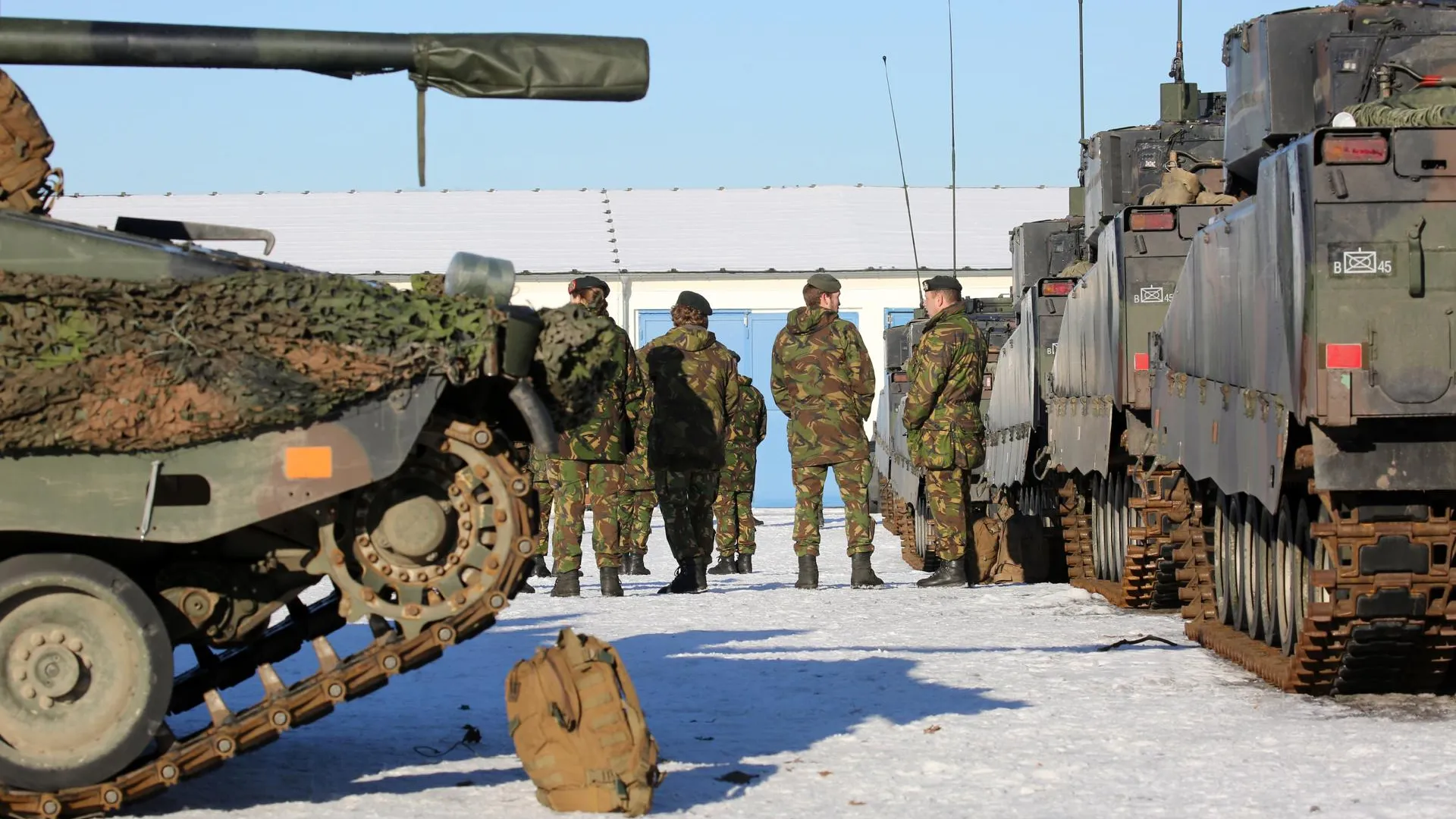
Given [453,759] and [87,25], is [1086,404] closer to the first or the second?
[453,759]

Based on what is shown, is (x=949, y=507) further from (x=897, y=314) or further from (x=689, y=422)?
(x=897, y=314)

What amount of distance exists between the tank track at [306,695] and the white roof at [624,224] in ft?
106

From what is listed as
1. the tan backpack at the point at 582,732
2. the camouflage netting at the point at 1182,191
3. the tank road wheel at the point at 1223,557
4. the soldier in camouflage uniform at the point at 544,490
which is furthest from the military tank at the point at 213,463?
the soldier in camouflage uniform at the point at 544,490

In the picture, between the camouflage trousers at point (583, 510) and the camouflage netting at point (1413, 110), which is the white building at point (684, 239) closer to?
the camouflage trousers at point (583, 510)

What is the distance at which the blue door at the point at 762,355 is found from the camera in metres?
40.2

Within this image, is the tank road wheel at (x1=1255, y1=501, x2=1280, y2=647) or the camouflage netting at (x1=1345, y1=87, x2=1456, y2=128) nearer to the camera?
the camouflage netting at (x1=1345, y1=87, x2=1456, y2=128)

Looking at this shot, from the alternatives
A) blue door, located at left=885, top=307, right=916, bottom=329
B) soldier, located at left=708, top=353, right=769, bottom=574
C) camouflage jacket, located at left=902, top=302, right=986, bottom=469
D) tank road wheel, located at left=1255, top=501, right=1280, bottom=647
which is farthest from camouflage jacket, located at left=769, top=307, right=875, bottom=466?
blue door, located at left=885, top=307, right=916, bottom=329

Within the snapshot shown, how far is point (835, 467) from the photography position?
16.4 meters

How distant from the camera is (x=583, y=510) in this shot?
15773 millimetres

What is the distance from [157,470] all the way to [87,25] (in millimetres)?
1645

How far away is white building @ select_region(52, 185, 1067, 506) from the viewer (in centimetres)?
4112

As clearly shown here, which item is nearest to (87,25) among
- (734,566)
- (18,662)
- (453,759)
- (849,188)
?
(18,662)

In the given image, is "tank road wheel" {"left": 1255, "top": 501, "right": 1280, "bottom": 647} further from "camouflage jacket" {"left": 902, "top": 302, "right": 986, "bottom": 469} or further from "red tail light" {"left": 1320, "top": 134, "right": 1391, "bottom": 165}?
"camouflage jacket" {"left": 902, "top": 302, "right": 986, "bottom": 469}

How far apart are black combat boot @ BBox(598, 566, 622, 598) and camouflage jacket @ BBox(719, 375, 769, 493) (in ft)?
11.4
